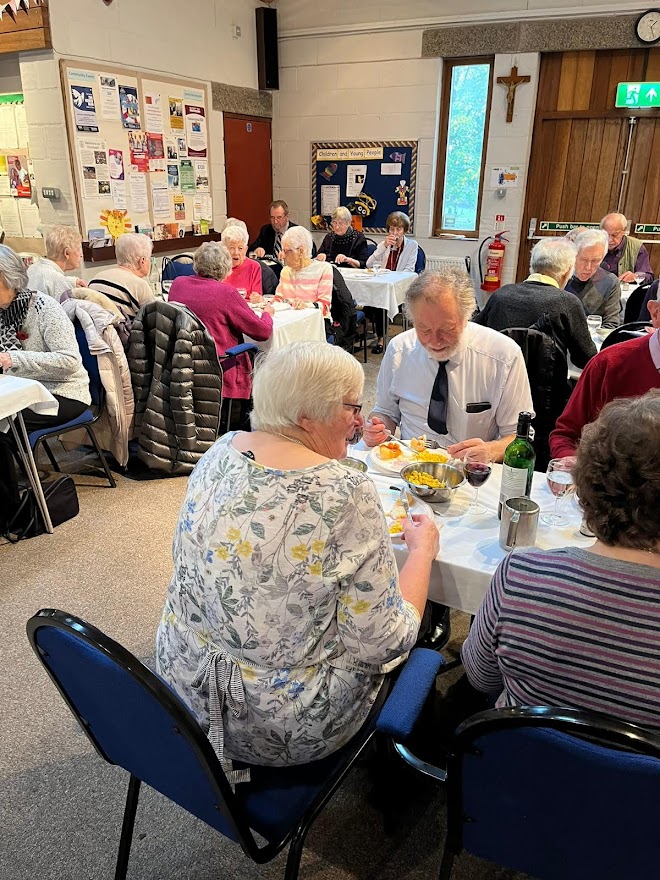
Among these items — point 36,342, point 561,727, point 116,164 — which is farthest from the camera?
point 116,164

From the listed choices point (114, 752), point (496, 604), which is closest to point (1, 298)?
point (114, 752)

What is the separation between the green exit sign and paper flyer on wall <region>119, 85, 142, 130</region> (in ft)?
14.5

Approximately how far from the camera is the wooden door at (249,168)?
6.96 metres

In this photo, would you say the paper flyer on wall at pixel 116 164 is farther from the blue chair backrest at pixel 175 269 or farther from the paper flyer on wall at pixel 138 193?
the blue chair backrest at pixel 175 269

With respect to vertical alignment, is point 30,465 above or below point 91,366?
below

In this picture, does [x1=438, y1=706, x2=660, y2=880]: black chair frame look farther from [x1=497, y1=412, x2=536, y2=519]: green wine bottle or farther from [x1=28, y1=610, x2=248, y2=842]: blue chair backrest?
[x1=497, y1=412, x2=536, y2=519]: green wine bottle

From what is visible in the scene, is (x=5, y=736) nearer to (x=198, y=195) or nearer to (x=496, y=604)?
(x=496, y=604)

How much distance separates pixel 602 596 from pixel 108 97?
18.7 feet

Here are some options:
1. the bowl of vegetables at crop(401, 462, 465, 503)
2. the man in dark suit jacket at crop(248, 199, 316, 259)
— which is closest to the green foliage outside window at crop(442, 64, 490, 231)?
the man in dark suit jacket at crop(248, 199, 316, 259)

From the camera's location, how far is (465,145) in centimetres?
679

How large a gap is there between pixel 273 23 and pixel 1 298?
5.82 m

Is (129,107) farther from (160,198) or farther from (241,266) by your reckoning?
(241,266)

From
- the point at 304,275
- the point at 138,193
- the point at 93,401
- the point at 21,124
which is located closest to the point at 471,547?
the point at 93,401

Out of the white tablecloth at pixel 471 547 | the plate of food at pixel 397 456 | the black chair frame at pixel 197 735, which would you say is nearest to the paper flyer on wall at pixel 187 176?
the plate of food at pixel 397 456
